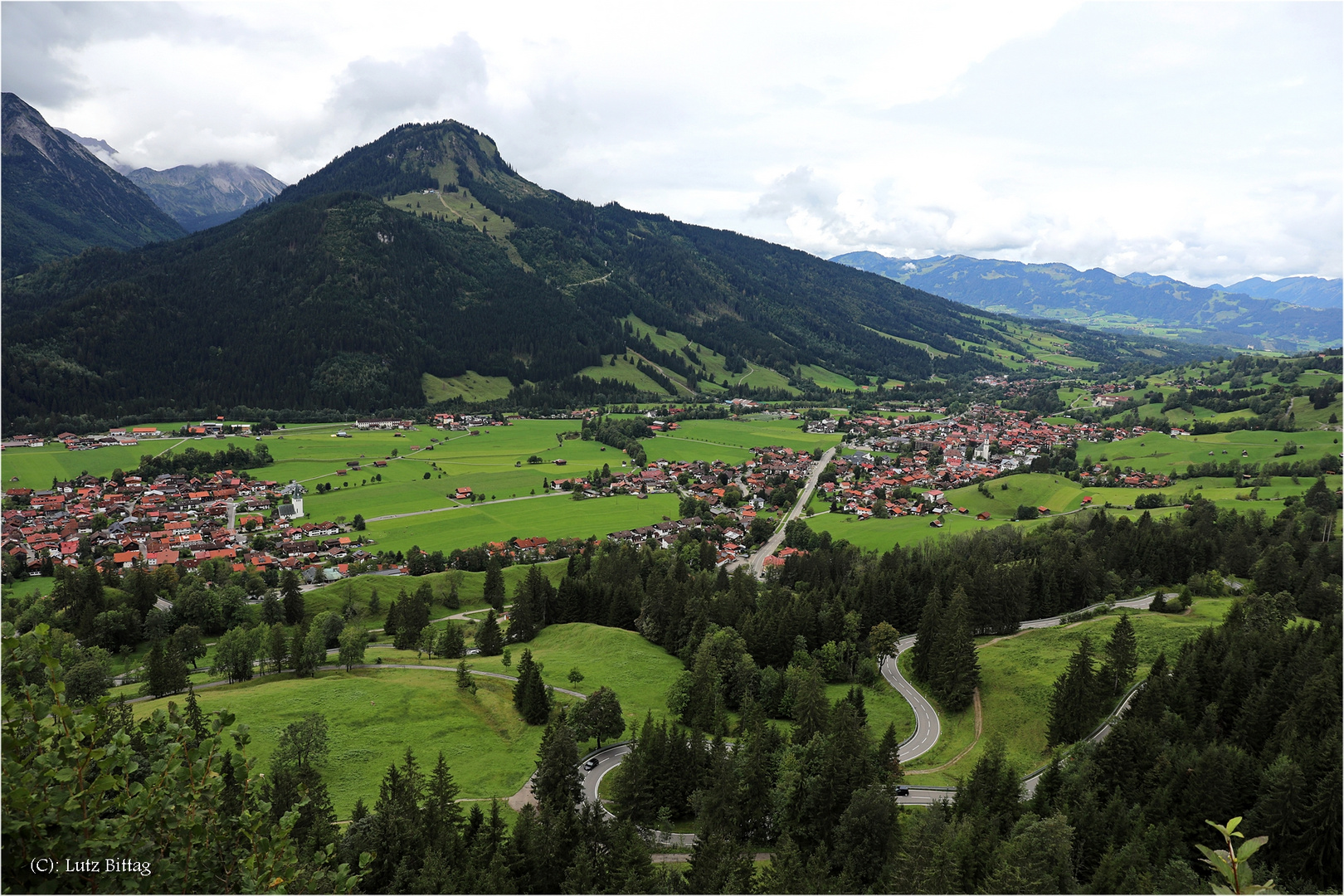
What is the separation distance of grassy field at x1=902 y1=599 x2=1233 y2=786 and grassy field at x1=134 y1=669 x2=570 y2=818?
96.5 feet

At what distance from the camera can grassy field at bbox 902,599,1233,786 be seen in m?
48.5

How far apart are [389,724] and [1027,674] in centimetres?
5303

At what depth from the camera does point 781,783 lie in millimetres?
40000

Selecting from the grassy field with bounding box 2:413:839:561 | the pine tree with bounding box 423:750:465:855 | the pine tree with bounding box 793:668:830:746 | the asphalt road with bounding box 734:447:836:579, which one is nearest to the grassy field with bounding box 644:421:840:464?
the grassy field with bounding box 2:413:839:561

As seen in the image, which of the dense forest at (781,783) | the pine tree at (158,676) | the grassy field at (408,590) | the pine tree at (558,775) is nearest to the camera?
the dense forest at (781,783)

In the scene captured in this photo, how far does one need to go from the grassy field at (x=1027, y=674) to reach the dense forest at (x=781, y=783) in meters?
2.73

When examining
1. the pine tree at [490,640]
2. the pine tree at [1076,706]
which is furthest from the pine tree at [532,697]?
the pine tree at [1076,706]

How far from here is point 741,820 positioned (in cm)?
3888

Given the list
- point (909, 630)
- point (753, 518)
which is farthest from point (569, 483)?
point (909, 630)

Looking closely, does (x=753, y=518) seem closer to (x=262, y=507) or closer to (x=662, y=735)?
(x=662, y=735)

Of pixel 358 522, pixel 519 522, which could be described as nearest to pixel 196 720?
pixel 358 522

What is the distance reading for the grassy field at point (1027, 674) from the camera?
159ft

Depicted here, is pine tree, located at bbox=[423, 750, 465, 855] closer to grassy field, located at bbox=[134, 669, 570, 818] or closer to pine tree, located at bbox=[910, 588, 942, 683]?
grassy field, located at bbox=[134, 669, 570, 818]

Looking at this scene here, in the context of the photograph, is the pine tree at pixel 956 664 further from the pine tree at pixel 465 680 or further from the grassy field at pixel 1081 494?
the pine tree at pixel 465 680
